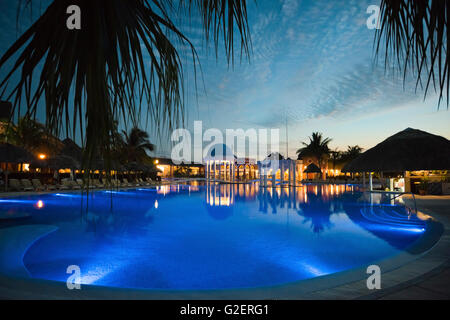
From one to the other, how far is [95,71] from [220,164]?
37.6m

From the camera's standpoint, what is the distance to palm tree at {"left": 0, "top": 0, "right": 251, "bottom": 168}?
90 cm

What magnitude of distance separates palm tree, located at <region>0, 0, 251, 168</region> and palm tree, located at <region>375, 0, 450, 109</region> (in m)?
1.04

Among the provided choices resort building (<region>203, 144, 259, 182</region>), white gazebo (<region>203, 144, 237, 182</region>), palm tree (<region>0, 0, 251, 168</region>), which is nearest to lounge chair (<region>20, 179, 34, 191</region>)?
palm tree (<region>0, 0, 251, 168</region>)

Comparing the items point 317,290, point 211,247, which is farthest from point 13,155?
point 317,290

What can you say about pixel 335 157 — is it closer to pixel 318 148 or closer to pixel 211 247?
pixel 318 148

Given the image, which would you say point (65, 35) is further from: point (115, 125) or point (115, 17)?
point (115, 125)

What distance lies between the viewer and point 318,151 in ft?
140

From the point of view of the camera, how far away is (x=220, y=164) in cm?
3850

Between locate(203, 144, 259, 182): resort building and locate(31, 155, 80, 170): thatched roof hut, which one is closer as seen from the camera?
locate(31, 155, 80, 170): thatched roof hut

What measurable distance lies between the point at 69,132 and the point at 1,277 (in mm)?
3211

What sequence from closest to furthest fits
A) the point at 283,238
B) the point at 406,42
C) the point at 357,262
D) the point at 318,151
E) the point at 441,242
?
1. the point at 406,42
2. the point at 441,242
3. the point at 357,262
4. the point at 283,238
5. the point at 318,151

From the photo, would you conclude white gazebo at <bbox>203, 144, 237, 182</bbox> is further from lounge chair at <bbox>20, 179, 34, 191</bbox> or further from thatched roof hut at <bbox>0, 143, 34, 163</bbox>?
thatched roof hut at <bbox>0, 143, 34, 163</bbox>

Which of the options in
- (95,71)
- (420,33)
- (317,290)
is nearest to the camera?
(95,71)
